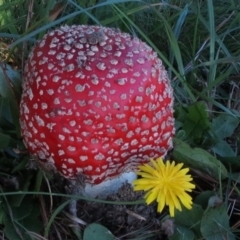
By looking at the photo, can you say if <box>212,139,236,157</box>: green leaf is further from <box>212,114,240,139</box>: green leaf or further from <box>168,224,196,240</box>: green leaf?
<box>168,224,196,240</box>: green leaf

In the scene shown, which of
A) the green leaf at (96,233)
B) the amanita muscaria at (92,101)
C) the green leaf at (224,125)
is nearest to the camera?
the amanita muscaria at (92,101)

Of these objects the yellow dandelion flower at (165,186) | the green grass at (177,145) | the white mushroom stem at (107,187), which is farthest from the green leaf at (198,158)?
the yellow dandelion flower at (165,186)

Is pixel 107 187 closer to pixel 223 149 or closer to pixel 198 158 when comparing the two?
pixel 198 158

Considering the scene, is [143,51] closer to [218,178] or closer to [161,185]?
[161,185]

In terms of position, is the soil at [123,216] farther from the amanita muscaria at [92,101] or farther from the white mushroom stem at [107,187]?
the amanita muscaria at [92,101]

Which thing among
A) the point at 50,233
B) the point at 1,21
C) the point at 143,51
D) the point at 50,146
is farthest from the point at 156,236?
the point at 1,21
